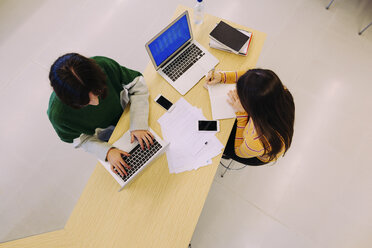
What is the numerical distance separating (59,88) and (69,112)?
0.20 metres

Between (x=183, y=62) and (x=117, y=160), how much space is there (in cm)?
77

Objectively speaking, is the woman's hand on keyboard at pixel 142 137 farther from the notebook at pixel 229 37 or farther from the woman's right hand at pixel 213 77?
the notebook at pixel 229 37

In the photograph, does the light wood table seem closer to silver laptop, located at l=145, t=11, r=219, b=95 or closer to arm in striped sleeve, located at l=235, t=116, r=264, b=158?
arm in striped sleeve, located at l=235, t=116, r=264, b=158

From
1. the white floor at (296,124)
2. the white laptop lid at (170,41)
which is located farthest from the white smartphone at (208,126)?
the white floor at (296,124)

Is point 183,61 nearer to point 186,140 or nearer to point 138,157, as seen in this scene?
point 186,140

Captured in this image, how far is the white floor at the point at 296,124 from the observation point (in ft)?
6.74

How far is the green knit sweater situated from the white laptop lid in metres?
0.19

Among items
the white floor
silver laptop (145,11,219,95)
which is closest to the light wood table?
silver laptop (145,11,219,95)

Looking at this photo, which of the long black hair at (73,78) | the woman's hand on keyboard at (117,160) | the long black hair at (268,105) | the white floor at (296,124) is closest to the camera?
the long black hair at (73,78)

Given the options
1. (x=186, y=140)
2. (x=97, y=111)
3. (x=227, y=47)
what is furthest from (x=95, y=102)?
(x=227, y=47)

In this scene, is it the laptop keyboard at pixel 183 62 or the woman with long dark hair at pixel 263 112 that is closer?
the woman with long dark hair at pixel 263 112

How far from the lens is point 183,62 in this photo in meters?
1.59

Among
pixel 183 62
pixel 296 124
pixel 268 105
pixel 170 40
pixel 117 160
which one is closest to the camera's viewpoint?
pixel 268 105

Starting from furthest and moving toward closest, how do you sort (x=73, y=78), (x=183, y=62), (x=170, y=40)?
(x=183, y=62) < (x=170, y=40) < (x=73, y=78)
